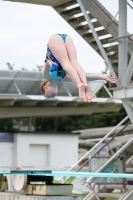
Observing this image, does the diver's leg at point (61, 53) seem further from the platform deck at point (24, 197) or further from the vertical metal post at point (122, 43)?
the vertical metal post at point (122, 43)

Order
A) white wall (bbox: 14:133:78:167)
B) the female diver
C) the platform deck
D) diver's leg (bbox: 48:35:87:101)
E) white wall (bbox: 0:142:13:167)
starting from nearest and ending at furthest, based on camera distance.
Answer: the female diver
diver's leg (bbox: 48:35:87:101)
the platform deck
white wall (bbox: 0:142:13:167)
white wall (bbox: 14:133:78:167)

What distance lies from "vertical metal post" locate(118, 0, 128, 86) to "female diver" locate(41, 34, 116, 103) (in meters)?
6.12

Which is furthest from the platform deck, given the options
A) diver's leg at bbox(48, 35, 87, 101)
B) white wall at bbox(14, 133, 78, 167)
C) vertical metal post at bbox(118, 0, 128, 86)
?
white wall at bbox(14, 133, 78, 167)

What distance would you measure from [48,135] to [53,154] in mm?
1053

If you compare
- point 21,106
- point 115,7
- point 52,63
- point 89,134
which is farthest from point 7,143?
point 52,63

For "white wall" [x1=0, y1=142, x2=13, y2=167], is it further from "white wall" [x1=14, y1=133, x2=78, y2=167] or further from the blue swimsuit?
the blue swimsuit

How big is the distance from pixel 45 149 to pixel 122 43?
53.7 ft

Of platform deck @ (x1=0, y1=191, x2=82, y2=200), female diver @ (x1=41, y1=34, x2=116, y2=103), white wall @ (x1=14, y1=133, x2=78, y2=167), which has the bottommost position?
white wall @ (x1=14, y1=133, x2=78, y2=167)

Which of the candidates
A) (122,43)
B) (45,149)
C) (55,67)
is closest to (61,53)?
(55,67)

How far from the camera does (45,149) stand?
32469 millimetres

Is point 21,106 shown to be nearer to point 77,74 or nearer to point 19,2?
point 19,2

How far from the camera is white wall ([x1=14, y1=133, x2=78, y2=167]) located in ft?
101

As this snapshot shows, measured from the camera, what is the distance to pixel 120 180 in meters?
19.0

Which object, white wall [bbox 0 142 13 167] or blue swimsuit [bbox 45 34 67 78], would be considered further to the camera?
white wall [bbox 0 142 13 167]
